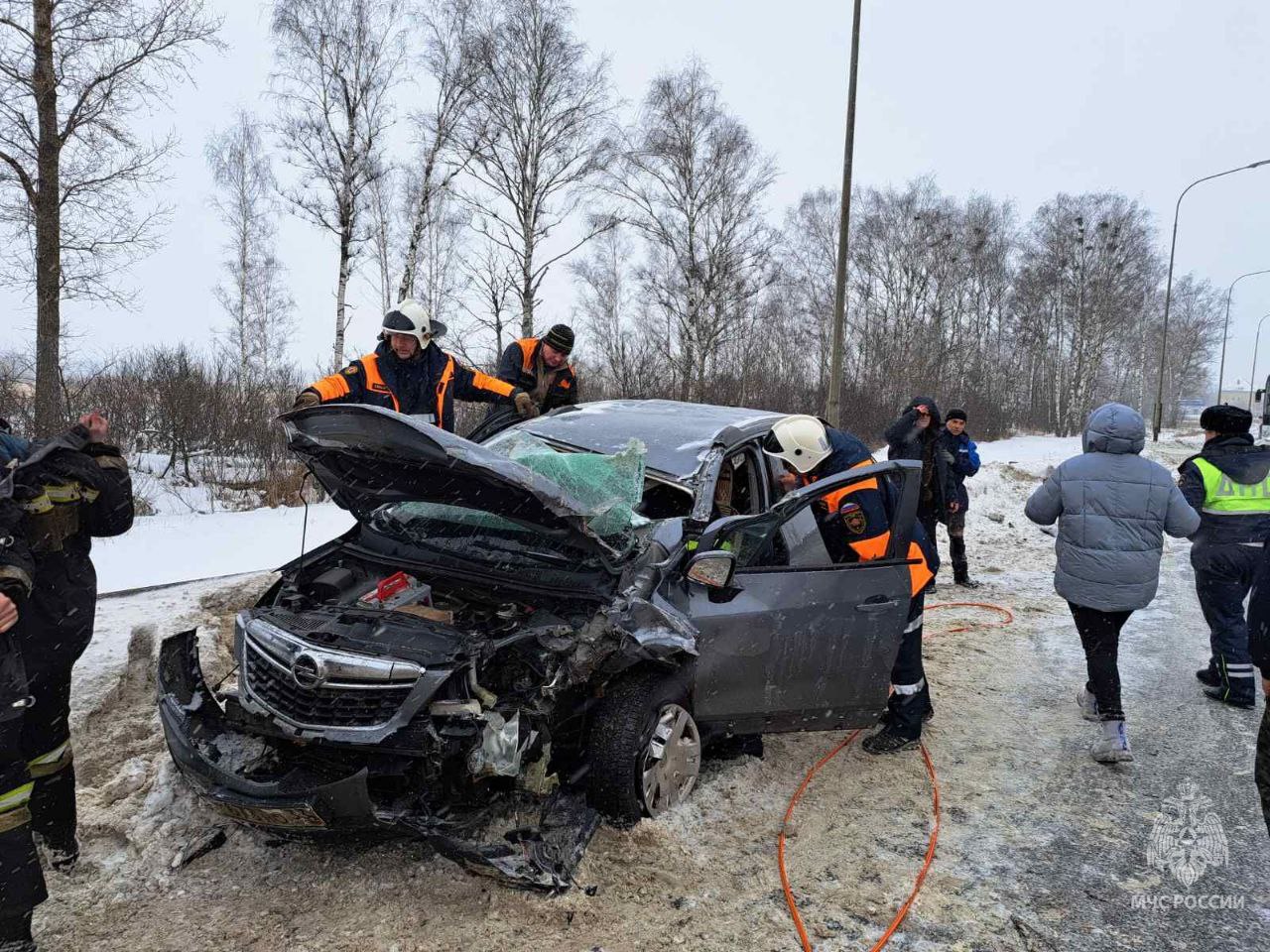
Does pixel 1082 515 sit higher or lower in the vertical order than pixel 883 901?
higher

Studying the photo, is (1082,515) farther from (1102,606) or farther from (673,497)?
(673,497)

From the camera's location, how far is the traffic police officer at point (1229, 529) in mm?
4461

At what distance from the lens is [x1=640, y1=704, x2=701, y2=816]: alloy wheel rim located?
2.98 m

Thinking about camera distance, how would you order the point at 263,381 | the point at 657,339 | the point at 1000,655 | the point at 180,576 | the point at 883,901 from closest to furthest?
the point at 883,901 → the point at 1000,655 → the point at 180,576 → the point at 263,381 → the point at 657,339

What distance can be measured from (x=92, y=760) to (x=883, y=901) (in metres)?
3.30

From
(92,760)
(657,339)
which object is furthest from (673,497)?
(657,339)

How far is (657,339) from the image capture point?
84.7ft

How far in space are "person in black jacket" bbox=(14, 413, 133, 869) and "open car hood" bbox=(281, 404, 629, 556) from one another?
2.13 feet

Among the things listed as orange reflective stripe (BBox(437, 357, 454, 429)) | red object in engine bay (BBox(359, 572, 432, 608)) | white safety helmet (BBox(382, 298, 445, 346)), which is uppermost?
white safety helmet (BBox(382, 298, 445, 346))

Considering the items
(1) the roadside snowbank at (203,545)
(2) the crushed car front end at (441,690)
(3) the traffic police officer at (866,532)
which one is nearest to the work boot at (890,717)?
(3) the traffic police officer at (866,532)

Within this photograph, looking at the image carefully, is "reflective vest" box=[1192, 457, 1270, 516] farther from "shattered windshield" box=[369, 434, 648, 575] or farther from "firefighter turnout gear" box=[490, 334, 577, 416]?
"firefighter turnout gear" box=[490, 334, 577, 416]

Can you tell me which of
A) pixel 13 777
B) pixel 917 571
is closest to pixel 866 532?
pixel 917 571

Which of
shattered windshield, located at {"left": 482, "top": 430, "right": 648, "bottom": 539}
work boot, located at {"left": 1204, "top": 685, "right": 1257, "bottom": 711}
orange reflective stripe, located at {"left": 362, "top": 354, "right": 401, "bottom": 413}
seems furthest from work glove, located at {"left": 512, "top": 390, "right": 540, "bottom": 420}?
work boot, located at {"left": 1204, "top": 685, "right": 1257, "bottom": 711}

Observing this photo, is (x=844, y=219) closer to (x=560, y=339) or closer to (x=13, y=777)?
(x=560, y=339)
